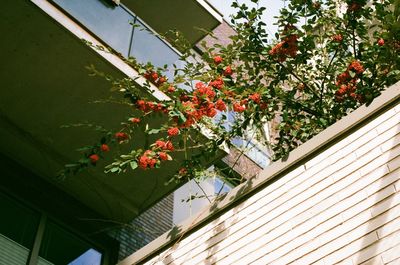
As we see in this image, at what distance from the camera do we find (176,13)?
10.5 m

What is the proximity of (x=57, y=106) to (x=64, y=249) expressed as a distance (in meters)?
1.93

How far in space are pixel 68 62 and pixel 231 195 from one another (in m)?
3.12

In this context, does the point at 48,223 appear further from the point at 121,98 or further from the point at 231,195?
the point at 231,195

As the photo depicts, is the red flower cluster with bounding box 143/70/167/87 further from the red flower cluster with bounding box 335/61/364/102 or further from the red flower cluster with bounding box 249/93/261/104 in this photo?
the red flower cluster with bounding box 335/61/364/102

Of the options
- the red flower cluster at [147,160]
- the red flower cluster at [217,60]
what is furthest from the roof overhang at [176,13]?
the red flower cluster at [147,160]

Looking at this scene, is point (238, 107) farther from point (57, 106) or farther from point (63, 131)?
point (63, 131)

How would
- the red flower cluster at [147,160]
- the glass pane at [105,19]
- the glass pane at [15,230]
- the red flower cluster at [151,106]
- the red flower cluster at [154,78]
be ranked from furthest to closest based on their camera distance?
the red flower cluster at [154,78], the glass pane at [105,19], the glass pane at [15,230], the red flower cluster at [151,106], the red flower cluster at [147,160]

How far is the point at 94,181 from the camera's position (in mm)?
8188

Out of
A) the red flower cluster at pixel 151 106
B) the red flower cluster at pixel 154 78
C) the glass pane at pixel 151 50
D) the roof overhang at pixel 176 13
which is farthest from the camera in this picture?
the roof overhang at pixel 176 13

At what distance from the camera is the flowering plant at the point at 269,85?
5.82 meters

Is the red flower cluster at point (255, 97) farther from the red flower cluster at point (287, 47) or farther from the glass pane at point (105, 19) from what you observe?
the glass pane at point (105, 19)

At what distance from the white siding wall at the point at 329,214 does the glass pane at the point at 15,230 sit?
2.88 meters

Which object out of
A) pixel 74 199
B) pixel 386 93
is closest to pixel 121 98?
pixel 74 199

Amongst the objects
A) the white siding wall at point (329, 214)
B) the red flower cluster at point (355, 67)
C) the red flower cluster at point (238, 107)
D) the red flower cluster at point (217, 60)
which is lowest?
the white siding wall at point (329, 214)
